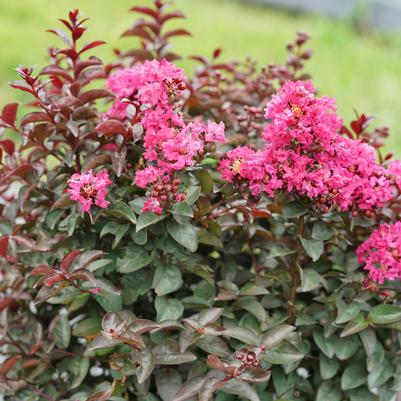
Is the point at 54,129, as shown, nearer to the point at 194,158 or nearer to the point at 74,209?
the point at 74,209

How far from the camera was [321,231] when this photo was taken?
5.32 feet

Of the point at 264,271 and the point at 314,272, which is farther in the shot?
the point at 264,271

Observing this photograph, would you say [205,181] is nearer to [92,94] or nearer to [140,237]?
[140,237]

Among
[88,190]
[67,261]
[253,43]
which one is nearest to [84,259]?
[67,261]

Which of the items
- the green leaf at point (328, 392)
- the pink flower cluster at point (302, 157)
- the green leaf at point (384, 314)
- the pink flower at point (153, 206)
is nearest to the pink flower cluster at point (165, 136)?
the pink flower at point (153, 206)

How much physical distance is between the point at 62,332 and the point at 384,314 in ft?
2.53

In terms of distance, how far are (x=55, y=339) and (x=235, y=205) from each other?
0.57 metres

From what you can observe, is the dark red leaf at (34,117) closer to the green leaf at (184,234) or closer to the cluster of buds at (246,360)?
the green leaf at (184,234)

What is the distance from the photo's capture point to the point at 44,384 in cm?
186

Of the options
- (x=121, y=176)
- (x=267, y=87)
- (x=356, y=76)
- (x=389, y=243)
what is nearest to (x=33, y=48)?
(x=356, y=76)

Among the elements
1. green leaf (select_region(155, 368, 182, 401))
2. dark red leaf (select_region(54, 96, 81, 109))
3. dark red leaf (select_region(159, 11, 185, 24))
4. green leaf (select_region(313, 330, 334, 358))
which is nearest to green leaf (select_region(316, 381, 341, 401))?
green leaf (select_region(313, 330, 334, 358))

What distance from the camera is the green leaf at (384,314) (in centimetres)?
164

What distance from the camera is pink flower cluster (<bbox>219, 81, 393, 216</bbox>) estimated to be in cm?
150

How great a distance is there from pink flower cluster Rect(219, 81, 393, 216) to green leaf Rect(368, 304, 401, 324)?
250mm
